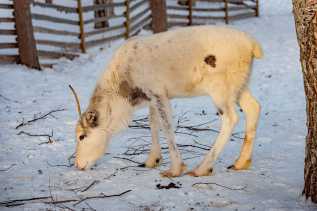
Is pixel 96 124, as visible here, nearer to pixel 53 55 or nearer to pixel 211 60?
pixel 211 60

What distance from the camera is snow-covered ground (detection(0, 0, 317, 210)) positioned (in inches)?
181

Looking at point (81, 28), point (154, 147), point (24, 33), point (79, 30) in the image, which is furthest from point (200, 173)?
point (79, 30)

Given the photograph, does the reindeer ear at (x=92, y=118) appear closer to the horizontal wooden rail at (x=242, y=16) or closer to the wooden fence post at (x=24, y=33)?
the wooden fence post at (x=24, y=33)

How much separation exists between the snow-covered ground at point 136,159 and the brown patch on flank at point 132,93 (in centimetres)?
74

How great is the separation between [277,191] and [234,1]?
1817 centimetres

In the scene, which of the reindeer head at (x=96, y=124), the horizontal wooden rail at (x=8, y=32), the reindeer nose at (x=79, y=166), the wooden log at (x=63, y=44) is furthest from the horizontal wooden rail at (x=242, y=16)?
the reindeer nose at (x=79, y=166)

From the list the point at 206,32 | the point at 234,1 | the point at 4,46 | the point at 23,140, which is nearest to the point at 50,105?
the point at 23,140

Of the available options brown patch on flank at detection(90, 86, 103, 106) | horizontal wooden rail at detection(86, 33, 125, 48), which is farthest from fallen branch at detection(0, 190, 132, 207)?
horizontal wooden rail at detection(86, 33, 125, 48)

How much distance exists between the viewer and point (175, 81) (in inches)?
217

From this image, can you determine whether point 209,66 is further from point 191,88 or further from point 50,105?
Answer: point 50,105

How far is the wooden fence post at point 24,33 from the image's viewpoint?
11820 millimetres

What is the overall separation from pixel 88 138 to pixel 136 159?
2.23 feet

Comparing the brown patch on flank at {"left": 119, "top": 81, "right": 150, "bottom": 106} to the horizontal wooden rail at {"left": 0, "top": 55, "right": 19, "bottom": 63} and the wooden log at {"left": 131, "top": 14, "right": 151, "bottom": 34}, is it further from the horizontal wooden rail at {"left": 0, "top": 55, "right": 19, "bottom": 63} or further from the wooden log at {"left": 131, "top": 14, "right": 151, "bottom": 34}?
the wooden log at {"left": 131, "top": 14, "right": 151, "bottom": 34}

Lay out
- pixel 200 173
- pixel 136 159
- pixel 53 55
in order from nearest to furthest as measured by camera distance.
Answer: pixel 200 173
pixel 136 159
pixel 53 55
